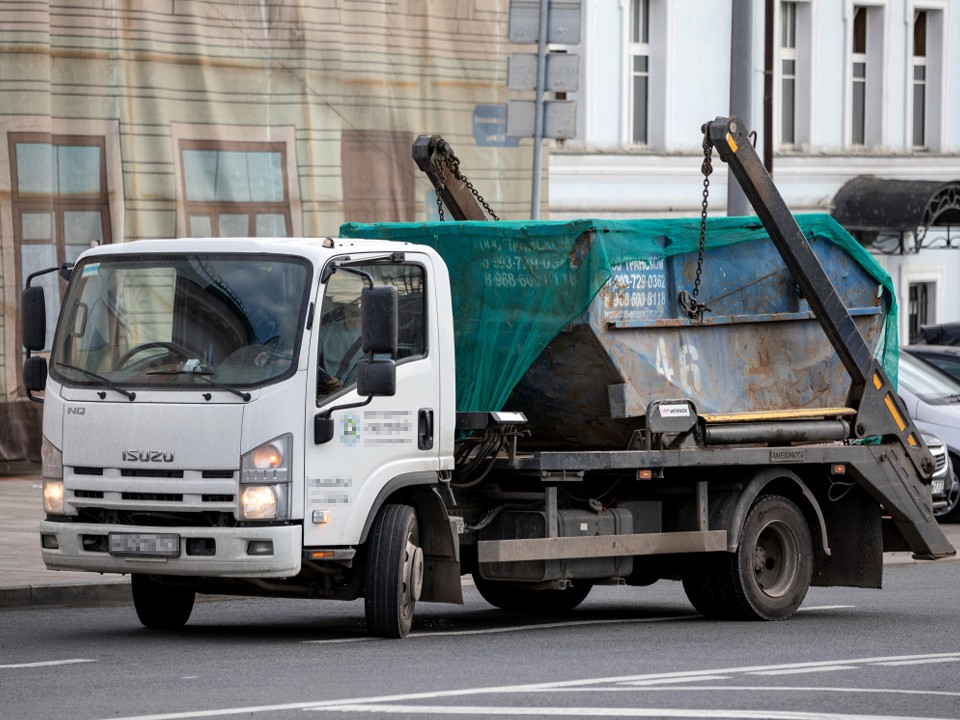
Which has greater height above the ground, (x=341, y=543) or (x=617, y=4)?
(x=617, y=4)

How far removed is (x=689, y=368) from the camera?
42.2 ft

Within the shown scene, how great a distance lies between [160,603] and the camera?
1204 centimetres

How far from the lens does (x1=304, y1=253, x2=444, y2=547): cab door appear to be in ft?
35.8

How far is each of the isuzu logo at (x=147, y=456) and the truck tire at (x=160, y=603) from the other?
121 centimetres

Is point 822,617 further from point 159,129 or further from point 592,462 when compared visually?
point 159,129

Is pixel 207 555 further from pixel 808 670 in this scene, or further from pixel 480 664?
pixel 808 670

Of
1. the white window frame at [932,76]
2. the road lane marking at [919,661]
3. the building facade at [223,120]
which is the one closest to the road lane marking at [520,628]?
the road lane marking at [919,661]

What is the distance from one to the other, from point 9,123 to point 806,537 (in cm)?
1124

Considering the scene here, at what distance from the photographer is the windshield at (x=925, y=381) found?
860 inches

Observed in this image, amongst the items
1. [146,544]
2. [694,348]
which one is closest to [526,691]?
[146,544]

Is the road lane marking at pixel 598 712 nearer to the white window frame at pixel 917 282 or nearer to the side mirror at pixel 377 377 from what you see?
the side mirror at pixel 377 377

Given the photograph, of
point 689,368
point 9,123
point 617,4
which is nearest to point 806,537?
point 689,368

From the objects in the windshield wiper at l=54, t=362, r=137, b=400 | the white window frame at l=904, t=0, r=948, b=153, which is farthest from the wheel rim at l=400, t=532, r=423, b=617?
the white window frame at l=904, t=0, r=948, b=153

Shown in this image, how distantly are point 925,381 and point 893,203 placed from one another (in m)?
11.8
